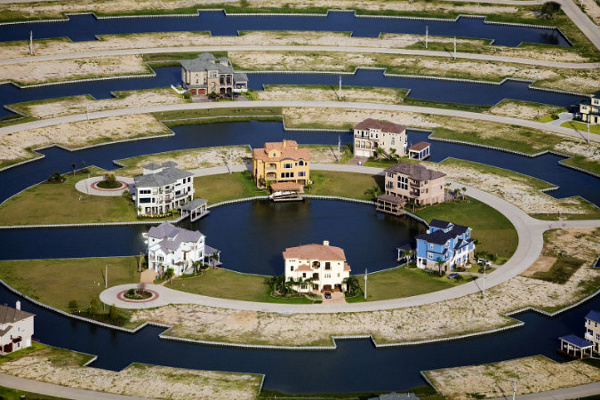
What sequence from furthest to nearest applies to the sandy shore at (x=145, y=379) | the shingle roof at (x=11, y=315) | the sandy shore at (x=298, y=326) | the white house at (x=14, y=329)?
the sandy shore at (x=298, y=326) < the shingle roof at (x=11, y=315) < the white house at (x=14, y=329) < the sandy shore at (x=145, y=379)

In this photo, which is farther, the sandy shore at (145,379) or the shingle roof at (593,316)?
the shingle roof at (593,316)

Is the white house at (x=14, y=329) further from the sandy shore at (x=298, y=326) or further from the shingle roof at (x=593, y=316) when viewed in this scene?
the shingle roof at (x=593, y=316)

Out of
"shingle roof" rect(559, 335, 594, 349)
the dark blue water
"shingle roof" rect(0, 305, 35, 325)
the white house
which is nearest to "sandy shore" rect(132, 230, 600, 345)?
the dark blue water

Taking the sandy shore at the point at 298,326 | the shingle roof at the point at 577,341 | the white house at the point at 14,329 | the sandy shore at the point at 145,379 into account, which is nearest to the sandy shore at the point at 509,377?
the shingle roof at the point at 577,341

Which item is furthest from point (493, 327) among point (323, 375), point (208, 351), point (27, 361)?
point (27, 361)

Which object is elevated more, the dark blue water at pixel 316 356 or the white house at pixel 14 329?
the white house at pixel 14 329
